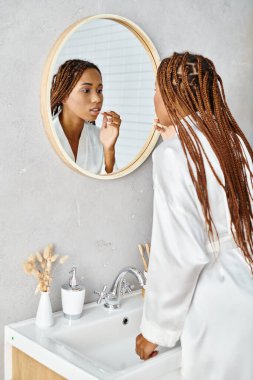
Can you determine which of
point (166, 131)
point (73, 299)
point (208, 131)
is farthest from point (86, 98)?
point (73, 299)

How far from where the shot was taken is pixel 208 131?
147 centimetres

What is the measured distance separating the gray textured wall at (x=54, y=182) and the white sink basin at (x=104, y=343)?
12 centimetres

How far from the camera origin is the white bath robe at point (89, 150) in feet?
6.10

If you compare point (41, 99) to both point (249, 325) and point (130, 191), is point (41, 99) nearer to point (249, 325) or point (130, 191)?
point (130, 191)

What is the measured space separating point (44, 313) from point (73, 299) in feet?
0.37

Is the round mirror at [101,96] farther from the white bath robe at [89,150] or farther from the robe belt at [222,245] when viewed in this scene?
the robe belt at [222,245]

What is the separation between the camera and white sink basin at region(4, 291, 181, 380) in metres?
1.46

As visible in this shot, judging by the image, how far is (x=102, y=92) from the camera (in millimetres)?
1919

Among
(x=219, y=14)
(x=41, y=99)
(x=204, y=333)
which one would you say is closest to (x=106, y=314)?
(x=204, y=333)

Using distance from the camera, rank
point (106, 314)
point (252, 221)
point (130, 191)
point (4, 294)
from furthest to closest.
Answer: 1. point (130, 191)
2. point (106, 314)
3. point (4, 294)
4. point (252, 221)

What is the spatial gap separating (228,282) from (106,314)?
589 mm

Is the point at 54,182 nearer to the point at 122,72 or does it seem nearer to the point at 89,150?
the point at 89,150

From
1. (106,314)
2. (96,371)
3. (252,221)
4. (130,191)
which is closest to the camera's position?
(96,371)

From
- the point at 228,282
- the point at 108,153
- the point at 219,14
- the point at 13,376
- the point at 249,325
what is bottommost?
the point at 13,376
